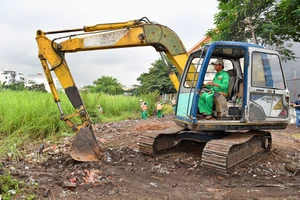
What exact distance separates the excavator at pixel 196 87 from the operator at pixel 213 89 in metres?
0.11

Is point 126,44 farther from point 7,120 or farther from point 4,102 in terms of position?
point 4,102

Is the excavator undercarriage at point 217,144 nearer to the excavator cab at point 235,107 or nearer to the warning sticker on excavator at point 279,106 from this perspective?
the excavator cab at point 235,107

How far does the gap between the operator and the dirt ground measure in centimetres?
97

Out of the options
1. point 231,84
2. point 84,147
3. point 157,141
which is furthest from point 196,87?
point 84,147

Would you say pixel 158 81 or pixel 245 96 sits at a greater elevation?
pixel 158 81

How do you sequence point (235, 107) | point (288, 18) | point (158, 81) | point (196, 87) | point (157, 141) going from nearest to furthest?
point (196, 87)
point (235, 107)
point (157, 141)
point (288, 18)
point (158, 81)

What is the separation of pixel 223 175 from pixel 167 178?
0.87 meters

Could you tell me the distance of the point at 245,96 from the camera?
4.53 m

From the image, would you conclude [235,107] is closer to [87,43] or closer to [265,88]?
[265,88]

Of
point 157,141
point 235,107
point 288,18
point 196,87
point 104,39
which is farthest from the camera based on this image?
point 288,18

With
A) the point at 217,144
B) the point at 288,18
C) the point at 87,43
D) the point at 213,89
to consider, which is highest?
the point at 288,18

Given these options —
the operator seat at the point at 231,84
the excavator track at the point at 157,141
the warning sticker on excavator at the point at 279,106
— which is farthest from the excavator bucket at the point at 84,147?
the warning sticker on excavator at the point at 279,106

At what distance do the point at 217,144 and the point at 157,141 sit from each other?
4.33ft

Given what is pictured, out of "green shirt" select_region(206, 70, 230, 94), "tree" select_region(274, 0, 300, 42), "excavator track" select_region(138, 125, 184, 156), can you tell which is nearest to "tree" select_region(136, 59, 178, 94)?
"tree" select_region(274, 0, 300, 42)
